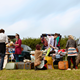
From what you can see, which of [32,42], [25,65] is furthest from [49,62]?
[32,42]

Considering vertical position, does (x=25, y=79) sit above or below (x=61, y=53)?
below

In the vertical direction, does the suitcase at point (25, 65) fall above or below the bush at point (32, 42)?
below

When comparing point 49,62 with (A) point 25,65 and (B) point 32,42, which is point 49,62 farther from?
(B) point 32,42

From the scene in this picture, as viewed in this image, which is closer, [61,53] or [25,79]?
[25,79]

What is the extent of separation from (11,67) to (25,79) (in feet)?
8.18

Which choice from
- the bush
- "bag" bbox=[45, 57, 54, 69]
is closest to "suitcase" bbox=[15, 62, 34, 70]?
"bag" bbox=[45, 57, 54, 69]

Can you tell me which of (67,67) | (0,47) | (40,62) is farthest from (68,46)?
(0,47)

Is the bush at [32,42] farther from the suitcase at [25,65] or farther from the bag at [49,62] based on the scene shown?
the bag at [49,62]

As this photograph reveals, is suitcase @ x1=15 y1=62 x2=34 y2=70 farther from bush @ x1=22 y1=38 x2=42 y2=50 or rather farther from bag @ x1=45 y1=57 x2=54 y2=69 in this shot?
bush @ x1=22 y1=38 x2=42 y2=50

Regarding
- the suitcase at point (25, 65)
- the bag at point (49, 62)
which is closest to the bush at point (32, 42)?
the suitcase at point (25, 65)

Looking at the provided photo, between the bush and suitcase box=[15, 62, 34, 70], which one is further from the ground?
the bush

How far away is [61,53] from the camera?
6520 mm

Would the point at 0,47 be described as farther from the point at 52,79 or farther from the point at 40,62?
the point at 52,79

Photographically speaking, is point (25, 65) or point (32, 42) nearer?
point (25, 65)
